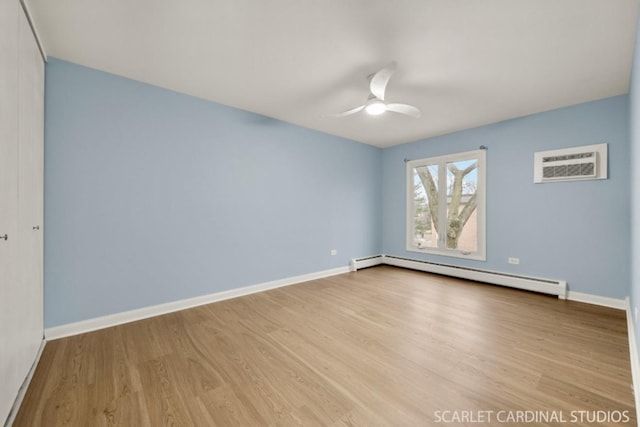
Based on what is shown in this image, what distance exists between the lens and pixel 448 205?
464 centimetres

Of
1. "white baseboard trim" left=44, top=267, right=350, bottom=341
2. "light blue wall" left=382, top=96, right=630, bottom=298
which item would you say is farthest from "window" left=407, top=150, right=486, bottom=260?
"white baseboard trim" left=44, top=267, right=350, bottom=341

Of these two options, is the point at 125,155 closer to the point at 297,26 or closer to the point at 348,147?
the point at 297,26

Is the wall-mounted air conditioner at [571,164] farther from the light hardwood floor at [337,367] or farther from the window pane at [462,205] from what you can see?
the light hardwood floor at [337,367]

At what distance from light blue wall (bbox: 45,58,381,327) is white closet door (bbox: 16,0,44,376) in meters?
0.21

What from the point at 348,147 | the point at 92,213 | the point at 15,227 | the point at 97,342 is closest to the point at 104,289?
the point at 97,342

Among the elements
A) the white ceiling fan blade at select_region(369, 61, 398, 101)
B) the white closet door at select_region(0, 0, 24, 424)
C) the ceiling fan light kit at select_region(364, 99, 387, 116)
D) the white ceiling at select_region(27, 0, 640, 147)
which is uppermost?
the white ceiling at select_region(27, 0, 640, 147)

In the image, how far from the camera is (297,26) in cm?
194

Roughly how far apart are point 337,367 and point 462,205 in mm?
3703

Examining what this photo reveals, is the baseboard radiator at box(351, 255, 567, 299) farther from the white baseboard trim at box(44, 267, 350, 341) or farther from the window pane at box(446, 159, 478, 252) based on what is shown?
the white baseboard trim at box(44, 267, 350, 341)

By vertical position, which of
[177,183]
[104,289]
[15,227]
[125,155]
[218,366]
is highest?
[125,155]

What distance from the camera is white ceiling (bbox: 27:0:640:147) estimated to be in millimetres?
1773

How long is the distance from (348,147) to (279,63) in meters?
2.75

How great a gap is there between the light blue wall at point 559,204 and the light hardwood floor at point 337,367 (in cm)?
54

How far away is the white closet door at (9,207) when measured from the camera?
1335 millimetres
